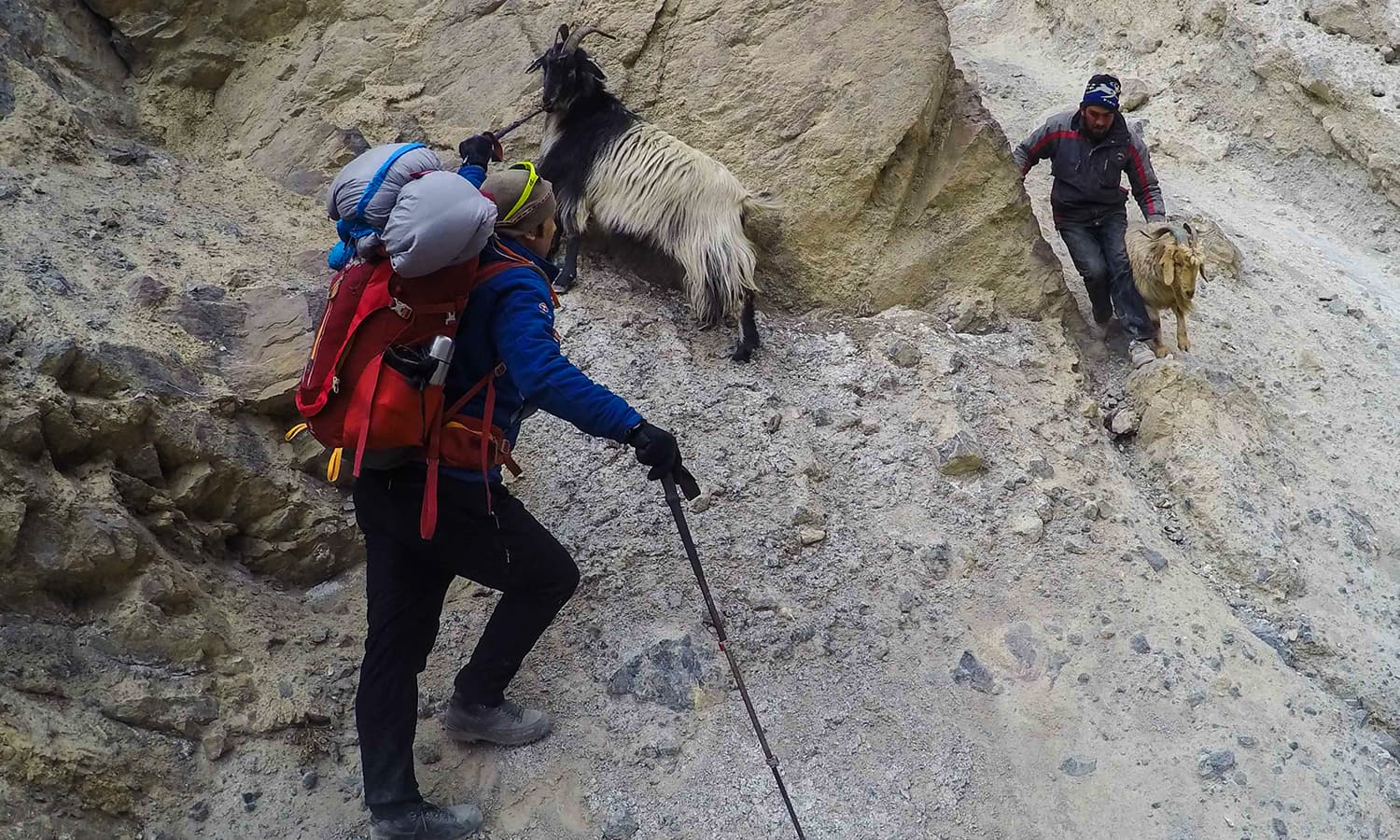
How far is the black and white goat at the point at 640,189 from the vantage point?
4602mm

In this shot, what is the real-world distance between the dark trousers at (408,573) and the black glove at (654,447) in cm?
42

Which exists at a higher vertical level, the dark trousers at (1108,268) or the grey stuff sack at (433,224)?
the grey stuff sack at (433,224)

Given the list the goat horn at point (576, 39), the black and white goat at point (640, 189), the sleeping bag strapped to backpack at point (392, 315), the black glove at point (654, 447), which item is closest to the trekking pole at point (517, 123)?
the black and white goat at point (640, 189)

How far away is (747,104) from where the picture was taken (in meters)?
5.13

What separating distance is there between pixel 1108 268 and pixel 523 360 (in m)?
3.74

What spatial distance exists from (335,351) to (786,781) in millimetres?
1843

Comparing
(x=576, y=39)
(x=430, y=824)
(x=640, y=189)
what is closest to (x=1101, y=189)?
Answer: (x=640, y=189)

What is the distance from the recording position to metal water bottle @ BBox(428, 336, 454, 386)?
233 cm

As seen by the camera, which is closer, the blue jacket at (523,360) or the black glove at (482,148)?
the blue jacket at (523,360)

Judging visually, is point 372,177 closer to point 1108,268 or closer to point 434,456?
point 434,456

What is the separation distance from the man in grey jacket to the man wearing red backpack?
3.32 m

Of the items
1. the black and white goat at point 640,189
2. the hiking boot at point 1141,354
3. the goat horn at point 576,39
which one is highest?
the goat horn at point 576,39

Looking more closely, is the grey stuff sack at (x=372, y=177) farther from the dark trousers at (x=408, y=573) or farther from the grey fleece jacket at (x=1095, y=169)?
the grey fleece jacket at (x=1095, y=169)

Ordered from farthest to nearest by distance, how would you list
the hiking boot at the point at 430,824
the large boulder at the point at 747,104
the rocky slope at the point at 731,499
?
the large boulder at the point at 747,104 < the rocky slope at the point at 731,499 < the hiking boot at the point at 430,824
